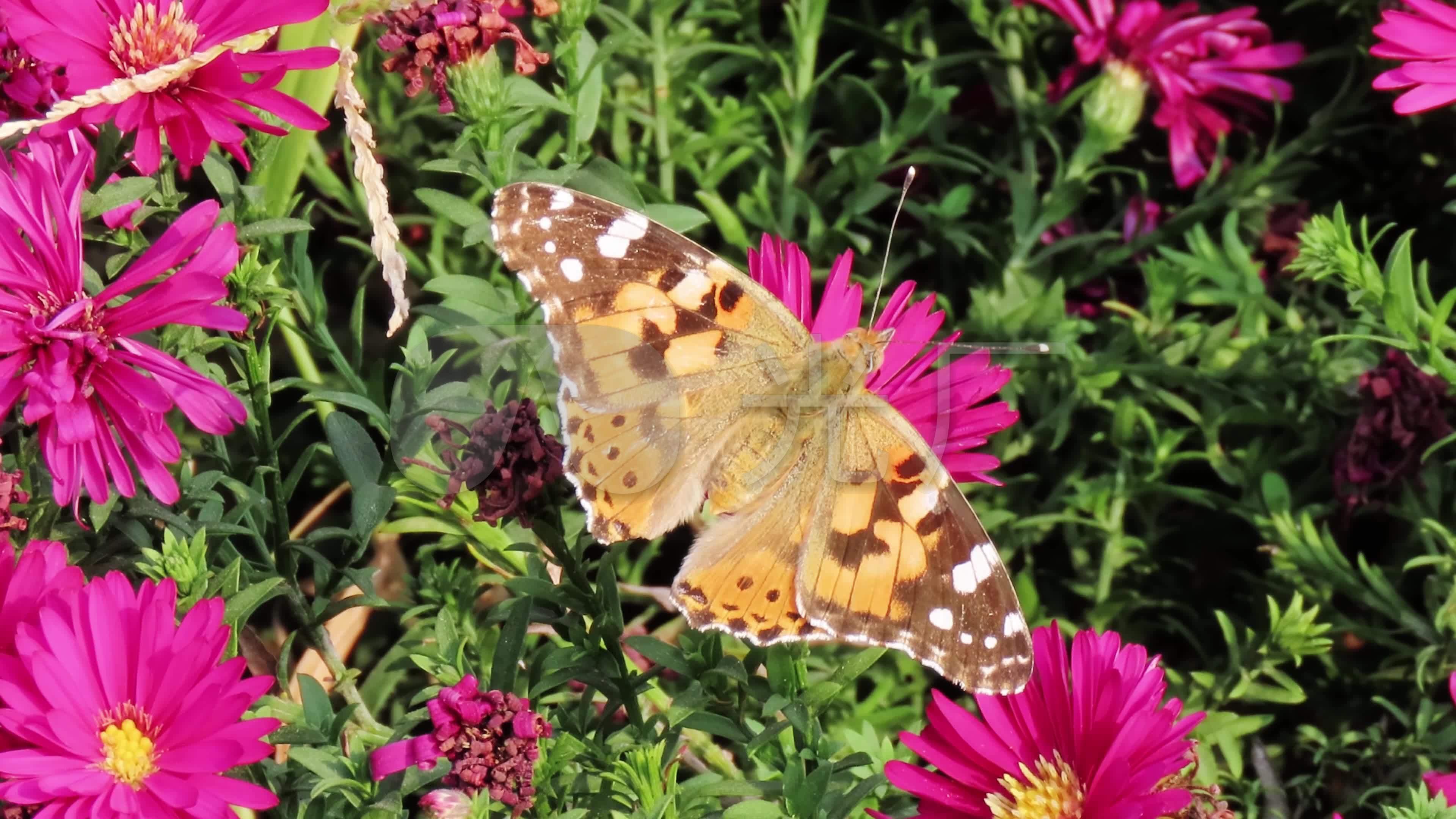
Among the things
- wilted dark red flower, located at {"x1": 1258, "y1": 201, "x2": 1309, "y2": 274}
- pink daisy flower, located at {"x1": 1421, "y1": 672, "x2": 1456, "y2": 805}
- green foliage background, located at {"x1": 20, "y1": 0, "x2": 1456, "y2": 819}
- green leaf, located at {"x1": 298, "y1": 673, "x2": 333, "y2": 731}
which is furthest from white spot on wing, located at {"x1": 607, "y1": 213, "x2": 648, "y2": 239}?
wilted dark red flower, located at {"x1": 1258, "y1": 201, "x2": 1309, "y2": 274}

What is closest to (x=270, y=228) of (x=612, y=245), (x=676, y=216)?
(x=612, y=245)

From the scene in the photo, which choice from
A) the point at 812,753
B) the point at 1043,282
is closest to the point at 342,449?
the point at 812,753

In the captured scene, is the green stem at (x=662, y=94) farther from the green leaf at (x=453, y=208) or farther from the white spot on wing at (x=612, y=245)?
the white spot on wing at (x=612, y=245)

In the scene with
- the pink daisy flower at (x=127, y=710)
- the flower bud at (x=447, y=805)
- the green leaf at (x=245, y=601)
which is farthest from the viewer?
the green leaf at (x=245, y=601)

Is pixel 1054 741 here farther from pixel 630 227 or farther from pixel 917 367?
pixel 630 227

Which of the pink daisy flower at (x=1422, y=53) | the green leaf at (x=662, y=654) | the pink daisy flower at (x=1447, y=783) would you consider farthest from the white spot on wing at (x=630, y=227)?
the pink daisy flower at (x=1447, y=783)

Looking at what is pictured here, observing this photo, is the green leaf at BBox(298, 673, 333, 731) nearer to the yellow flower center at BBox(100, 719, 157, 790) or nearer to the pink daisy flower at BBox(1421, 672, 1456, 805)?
the yellow flower center at BBox(100, 719, 157, 790)

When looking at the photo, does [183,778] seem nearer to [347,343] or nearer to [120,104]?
[120,104]
